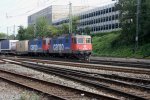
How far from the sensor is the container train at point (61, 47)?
44.7m

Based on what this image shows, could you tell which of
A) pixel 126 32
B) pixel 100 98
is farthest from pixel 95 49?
pixel 100 98

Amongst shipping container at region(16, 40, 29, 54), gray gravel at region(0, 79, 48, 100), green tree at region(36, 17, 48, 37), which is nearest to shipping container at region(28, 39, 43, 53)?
shipping container at region(16, 40, 29, 54)

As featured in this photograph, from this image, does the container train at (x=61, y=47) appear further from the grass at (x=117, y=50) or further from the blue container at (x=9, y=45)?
the grass at (x=117, y=50)

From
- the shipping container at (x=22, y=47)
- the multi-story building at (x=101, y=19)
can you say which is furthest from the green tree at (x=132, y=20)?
the multi-story building at (x=101, y=19)

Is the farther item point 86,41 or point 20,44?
point 20,44

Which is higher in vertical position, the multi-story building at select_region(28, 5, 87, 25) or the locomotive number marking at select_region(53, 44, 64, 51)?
the multi-story building at select_region(28, 5, 87, 25)

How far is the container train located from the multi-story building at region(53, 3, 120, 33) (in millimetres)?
36134

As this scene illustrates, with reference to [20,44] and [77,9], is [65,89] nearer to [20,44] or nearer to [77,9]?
[20,44]

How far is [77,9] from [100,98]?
483 feet

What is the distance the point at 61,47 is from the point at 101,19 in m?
63.5

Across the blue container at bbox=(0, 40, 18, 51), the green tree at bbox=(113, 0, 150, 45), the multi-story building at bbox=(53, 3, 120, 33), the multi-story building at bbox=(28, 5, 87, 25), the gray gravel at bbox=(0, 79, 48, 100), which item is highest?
the multi-story building at bbox=(28, 5, 87, 25)

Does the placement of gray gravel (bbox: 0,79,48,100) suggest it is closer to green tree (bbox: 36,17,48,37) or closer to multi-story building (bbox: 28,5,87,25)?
green tree (bbox: 36,17,48,37)

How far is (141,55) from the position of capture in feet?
169

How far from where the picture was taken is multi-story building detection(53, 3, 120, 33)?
333 feet
